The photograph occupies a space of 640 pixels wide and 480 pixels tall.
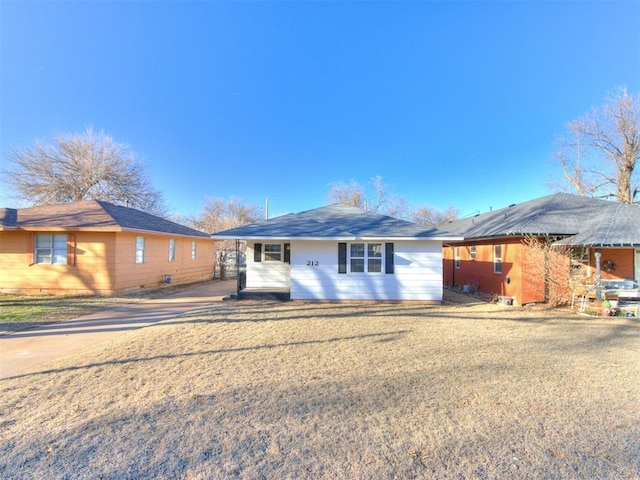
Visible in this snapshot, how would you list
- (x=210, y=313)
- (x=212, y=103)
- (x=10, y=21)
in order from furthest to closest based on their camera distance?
(x=212, y=103)
(x=10, y=21)
(x=210, y=313)

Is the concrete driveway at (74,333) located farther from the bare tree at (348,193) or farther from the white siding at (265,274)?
the bare tree at (348,193)

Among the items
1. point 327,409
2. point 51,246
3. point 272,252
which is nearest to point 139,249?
point 51,246

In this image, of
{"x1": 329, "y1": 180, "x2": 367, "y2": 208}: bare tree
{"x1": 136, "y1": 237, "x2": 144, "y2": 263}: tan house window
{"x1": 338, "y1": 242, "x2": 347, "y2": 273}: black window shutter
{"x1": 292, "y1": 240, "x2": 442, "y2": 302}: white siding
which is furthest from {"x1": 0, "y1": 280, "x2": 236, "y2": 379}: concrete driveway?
{"x1": 329, "y1": 180, "x2": 367, "y2": 208}: bare tree

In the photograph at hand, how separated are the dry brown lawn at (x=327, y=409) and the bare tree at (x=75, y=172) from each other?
2092 cm

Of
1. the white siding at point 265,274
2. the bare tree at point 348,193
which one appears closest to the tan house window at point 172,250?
the white siding at point 265,274

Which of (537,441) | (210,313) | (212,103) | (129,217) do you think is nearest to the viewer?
(537,441)

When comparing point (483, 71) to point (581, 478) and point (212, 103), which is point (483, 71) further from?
point (581, 478)

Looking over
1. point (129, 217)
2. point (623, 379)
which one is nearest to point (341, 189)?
point (129, 217)

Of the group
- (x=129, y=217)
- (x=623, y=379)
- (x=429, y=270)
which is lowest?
(x=623, y=379)

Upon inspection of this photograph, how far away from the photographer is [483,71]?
1430 cm

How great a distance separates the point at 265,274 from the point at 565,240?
10.9m

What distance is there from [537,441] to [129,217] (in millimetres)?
15432

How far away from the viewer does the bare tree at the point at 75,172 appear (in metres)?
21.8

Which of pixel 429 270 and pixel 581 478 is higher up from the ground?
pixel 429 270
